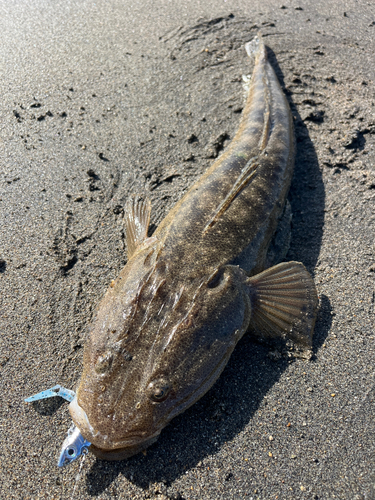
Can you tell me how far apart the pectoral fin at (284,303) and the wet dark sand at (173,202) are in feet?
0.56

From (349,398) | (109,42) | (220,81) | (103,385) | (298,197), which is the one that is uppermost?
(109,42)

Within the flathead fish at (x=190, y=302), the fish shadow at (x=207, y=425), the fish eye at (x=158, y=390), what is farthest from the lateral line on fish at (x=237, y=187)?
the fish eye at (x=158, y=390)

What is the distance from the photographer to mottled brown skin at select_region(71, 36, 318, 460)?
2293 mm

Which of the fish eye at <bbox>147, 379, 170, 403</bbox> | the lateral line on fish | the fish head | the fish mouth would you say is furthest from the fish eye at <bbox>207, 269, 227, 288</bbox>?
the fish mouth

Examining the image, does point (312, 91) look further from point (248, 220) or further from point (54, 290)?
point (54, 290)

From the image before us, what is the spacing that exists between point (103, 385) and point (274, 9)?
22.0 ft

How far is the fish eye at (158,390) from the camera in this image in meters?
2.29

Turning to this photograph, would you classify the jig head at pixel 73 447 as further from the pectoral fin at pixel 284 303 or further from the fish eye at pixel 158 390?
the pectoral fin at pixel 284 303

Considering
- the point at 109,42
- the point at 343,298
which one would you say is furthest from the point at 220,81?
the point at 343,298

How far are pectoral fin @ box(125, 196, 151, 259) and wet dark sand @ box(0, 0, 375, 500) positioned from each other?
0.76 ft

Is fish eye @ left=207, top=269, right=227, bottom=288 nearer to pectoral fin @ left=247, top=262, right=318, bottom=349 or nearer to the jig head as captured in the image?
pectoral fin @ left=247, top=262, right=318, bottom=349

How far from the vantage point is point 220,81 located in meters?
5.23

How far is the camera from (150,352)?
7.90ft

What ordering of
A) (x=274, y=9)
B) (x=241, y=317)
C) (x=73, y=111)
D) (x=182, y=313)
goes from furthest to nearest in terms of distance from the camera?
1. (x=274, y=9)
2. (x=73, y=111)
3. (x=241, y=317)
4. (x=182, y=313)
